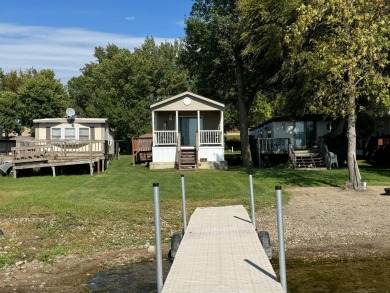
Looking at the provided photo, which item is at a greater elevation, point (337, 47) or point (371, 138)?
point (337, 47)

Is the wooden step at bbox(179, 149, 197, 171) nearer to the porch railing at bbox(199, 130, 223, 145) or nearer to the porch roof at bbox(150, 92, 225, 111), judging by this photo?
the porch railing at bbox(199, 130, 223, 145)

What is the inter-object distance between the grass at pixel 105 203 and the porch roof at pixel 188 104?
5.29 m

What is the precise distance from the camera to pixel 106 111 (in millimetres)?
43688

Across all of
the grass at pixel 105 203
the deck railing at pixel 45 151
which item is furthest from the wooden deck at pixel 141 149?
the grass at pixel 105 203

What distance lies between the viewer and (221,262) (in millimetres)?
5879

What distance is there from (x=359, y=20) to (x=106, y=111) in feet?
105

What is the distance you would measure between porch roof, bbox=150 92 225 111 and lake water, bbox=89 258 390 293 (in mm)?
17597

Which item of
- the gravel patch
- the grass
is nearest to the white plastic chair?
the grass

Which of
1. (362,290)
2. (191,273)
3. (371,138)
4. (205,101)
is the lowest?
(362,290)

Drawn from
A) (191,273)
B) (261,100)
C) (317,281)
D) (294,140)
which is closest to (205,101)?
(294,140)

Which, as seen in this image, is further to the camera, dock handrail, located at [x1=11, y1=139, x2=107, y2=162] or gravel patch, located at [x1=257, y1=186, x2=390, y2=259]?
dock handrail, located at [x1=11, y1=139, x2=107, y2=162]

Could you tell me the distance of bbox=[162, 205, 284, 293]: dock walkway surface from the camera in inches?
192

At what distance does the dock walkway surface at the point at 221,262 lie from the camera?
487 centimetres

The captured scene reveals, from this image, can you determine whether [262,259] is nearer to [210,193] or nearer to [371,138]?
[210,193]
